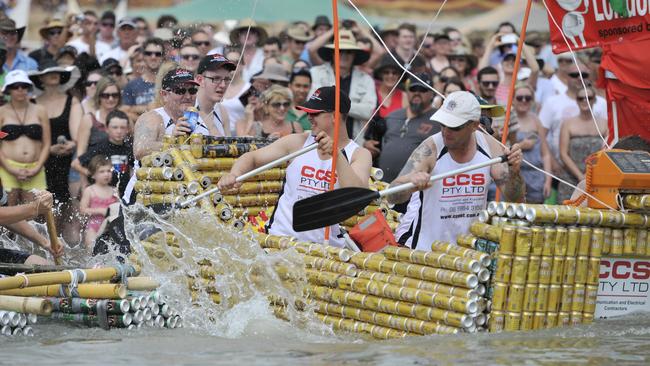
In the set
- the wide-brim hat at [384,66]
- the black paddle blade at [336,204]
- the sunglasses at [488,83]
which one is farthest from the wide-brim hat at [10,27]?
the black paddle blade at [336,204]

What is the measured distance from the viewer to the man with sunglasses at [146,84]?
15273mm

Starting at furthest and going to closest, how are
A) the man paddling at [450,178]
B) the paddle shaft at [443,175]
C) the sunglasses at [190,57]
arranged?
the sunglasses at [190,57], the man paddling at [450,178], the paddle shaft at [443,175]

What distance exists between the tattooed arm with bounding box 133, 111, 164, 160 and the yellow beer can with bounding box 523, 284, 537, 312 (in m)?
4.16

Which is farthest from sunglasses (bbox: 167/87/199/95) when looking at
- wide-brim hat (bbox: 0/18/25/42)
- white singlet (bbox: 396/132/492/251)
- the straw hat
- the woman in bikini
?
the straw hat

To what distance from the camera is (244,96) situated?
15.1 meters

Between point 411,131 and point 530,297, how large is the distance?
19.2 ft

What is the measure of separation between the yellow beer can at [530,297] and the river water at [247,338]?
169 mm

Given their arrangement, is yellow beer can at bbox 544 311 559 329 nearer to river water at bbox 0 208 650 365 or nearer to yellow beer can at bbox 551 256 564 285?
river water at bbox 0 208 650 365

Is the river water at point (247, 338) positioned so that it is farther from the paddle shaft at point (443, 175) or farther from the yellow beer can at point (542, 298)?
the paddle shaft at point (443, 175)

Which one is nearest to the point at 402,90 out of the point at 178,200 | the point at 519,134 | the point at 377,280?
the point at 519,134

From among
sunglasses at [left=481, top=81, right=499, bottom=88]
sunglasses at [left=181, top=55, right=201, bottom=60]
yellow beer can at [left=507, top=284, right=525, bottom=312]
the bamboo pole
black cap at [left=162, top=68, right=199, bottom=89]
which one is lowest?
the bamboo pole

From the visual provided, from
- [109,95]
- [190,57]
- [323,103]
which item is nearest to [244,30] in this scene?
[190,57]

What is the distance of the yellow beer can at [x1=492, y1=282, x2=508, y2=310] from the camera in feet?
28.7

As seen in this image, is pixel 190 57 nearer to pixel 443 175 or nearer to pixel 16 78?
pixel 16 78
